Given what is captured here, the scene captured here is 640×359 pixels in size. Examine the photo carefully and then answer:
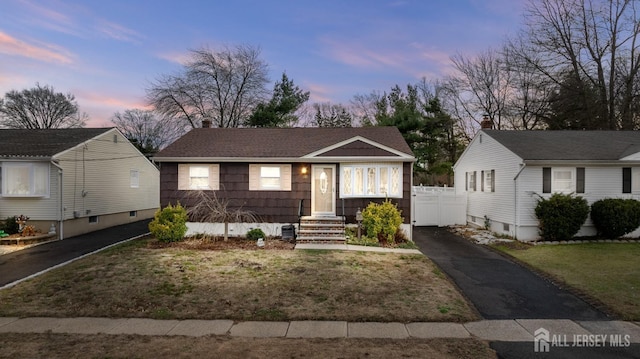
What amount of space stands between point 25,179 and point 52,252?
4.87 m

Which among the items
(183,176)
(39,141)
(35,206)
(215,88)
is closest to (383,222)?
(183,176)

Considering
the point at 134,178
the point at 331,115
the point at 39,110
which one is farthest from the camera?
the point at 331,115

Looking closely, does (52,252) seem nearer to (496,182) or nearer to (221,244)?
(221,244)

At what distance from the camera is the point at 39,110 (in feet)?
114

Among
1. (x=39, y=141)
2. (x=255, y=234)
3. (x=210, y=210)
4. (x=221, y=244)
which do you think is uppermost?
(x=39, y=141)

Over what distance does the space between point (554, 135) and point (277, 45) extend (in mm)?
17120

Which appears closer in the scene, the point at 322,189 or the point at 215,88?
the point at 322,189

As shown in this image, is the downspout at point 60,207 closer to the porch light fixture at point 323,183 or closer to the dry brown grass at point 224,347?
the dry brown grass at point 224,347

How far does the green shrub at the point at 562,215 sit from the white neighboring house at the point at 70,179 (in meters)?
20.1

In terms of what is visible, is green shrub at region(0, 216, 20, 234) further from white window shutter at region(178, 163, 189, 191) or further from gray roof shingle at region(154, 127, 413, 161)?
white window shutter at region(178, 163, 189, 191)

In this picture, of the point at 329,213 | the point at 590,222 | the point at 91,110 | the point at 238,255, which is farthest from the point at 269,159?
the point at 91,110

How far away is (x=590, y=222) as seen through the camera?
43.7 feet

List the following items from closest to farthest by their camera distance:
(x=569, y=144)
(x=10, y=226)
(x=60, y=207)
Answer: (x=10, y=226)
(x=60, y=207)
(x=569, y=144)

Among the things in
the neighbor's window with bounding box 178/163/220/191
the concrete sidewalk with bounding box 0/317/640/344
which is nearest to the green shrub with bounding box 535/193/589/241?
the concrete sidewalk with bounding box 0/317/640/344
